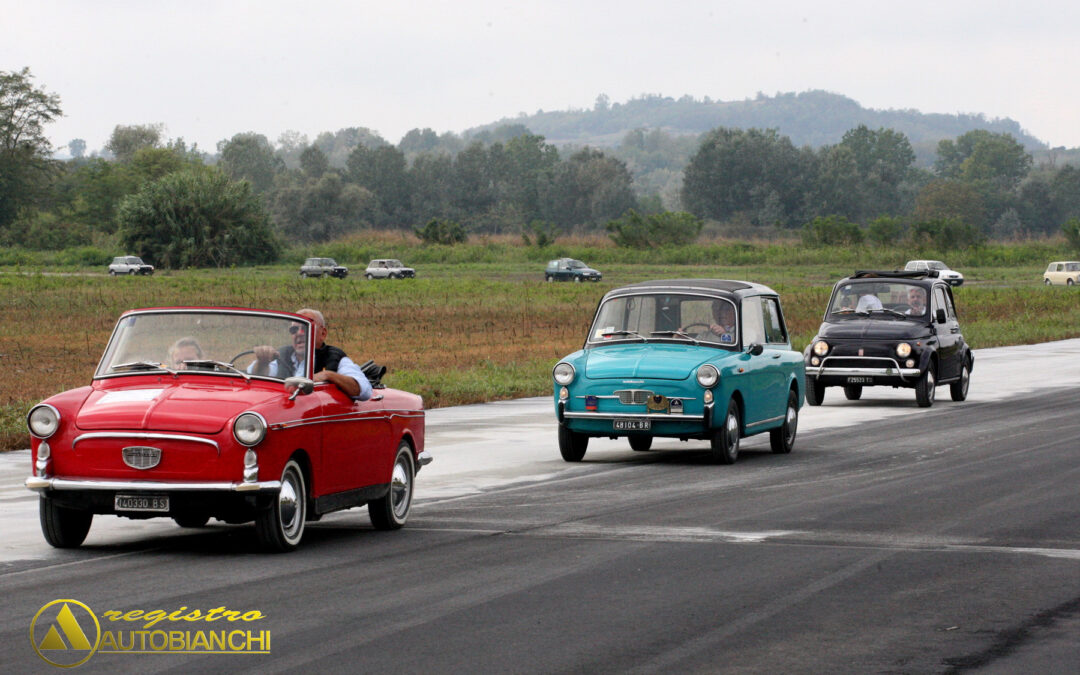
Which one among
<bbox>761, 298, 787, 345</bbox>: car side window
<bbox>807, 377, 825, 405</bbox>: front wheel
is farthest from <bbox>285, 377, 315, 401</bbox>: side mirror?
<bbox>807, 377, 825, 405</bbox>: front wheel

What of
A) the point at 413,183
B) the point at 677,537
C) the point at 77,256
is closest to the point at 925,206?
the point at 413,183

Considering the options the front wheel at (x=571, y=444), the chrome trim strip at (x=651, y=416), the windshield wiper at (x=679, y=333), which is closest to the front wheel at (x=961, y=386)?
the windshield wiper at (x=679, y=333)

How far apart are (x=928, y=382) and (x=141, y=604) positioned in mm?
17423

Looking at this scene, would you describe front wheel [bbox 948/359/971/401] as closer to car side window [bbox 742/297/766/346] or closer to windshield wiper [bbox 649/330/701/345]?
car side window [bbox 742/297/766/346]

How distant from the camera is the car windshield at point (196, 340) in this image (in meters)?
10.7

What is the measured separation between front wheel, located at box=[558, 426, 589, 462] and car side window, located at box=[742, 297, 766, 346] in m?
2.06

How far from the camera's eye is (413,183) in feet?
589

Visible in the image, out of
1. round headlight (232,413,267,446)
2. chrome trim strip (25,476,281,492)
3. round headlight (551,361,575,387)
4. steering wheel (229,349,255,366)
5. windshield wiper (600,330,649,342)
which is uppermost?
steering wheel (229,349,255,366)

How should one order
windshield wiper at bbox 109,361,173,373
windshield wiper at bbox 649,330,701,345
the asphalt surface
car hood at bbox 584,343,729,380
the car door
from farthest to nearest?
the car door < windshield wiper at bbox 649,330,701,345 < car hood at bbox 584,343,729,380 < windshield wiper at bbox 109,361,173,373 < the asphalt surface

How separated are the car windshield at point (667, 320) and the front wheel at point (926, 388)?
7.79 metres

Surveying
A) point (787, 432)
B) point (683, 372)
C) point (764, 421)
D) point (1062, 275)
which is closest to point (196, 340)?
point (683, 372)

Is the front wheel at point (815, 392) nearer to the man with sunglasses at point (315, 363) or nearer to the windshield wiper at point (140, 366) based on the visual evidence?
the man with sunglasses at point (315, 363)

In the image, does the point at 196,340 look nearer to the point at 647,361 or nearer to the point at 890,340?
the point at 647,361

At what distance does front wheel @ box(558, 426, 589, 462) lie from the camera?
16.5 meters
